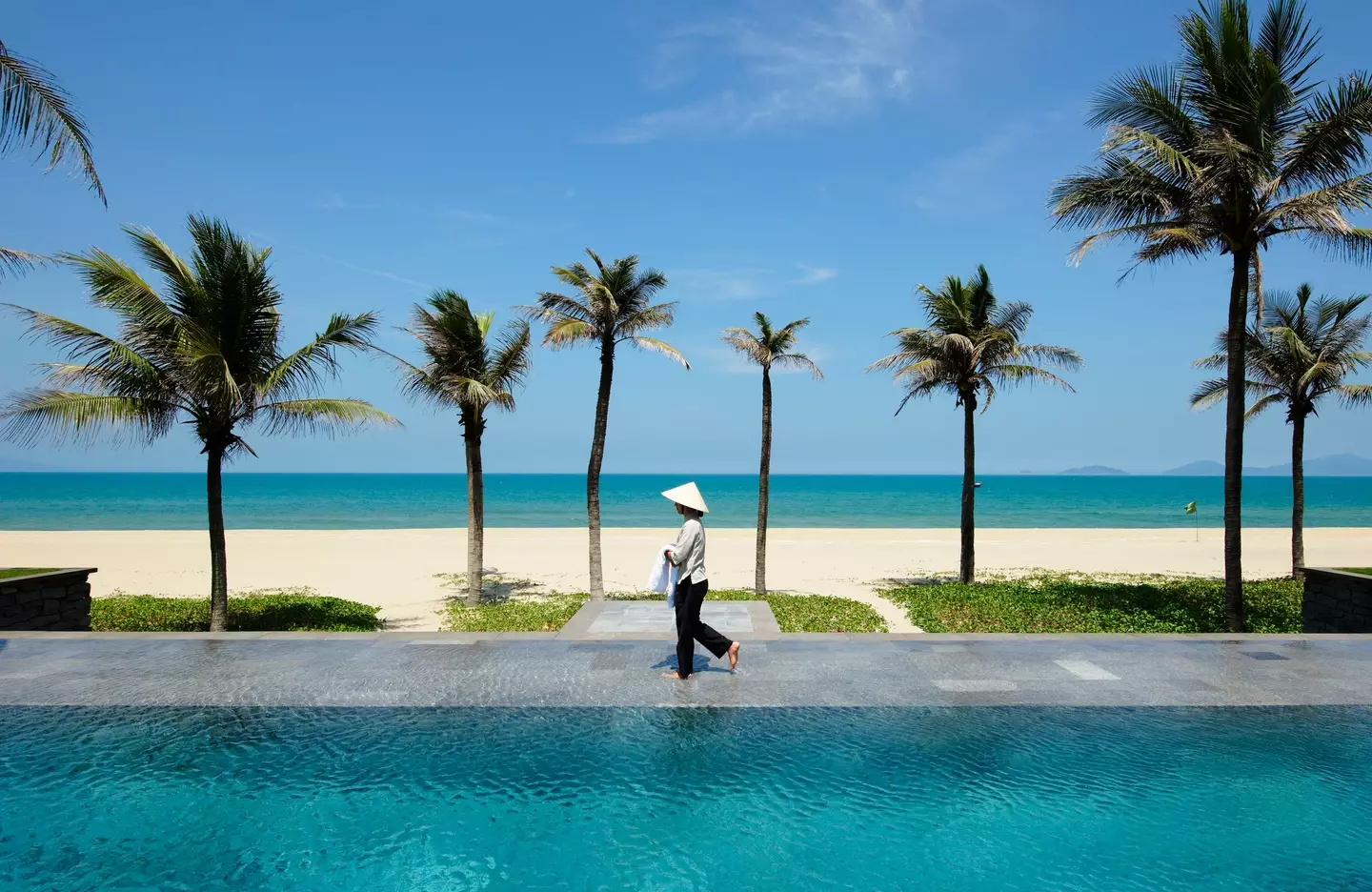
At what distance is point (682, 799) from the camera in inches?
205

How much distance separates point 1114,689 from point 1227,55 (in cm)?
1009

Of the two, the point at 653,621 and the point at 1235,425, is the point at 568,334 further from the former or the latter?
the point at 1235,425

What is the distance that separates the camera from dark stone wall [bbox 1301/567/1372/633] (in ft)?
36.9

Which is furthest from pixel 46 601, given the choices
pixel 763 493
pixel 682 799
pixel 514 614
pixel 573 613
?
pixel 763 493

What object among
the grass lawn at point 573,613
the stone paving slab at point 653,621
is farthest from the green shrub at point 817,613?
the stone paving slab at point 653,621

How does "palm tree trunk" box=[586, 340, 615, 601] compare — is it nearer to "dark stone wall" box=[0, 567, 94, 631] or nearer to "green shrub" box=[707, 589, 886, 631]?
"green shrub" box=[707, 589, 886, 631]

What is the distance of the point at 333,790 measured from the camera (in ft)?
17.2

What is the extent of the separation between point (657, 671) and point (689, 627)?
2.45ft

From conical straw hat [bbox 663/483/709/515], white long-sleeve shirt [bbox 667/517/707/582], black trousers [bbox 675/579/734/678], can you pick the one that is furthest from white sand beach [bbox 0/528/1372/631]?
conical straw hat [bbox 663/483/709/515]

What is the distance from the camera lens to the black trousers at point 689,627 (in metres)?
7.49

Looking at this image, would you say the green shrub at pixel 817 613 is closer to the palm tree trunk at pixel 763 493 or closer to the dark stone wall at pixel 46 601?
the palm tree trunk at pixel 763 493

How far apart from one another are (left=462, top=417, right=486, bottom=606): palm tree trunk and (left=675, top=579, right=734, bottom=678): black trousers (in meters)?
11.9

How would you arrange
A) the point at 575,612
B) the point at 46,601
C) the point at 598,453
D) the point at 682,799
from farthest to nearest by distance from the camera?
1. the point at 598,453
2. the point at 575,612
3. the point at 46,601
4. the point at 682,799

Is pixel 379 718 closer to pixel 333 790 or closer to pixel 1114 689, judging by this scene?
pixel 333 790
